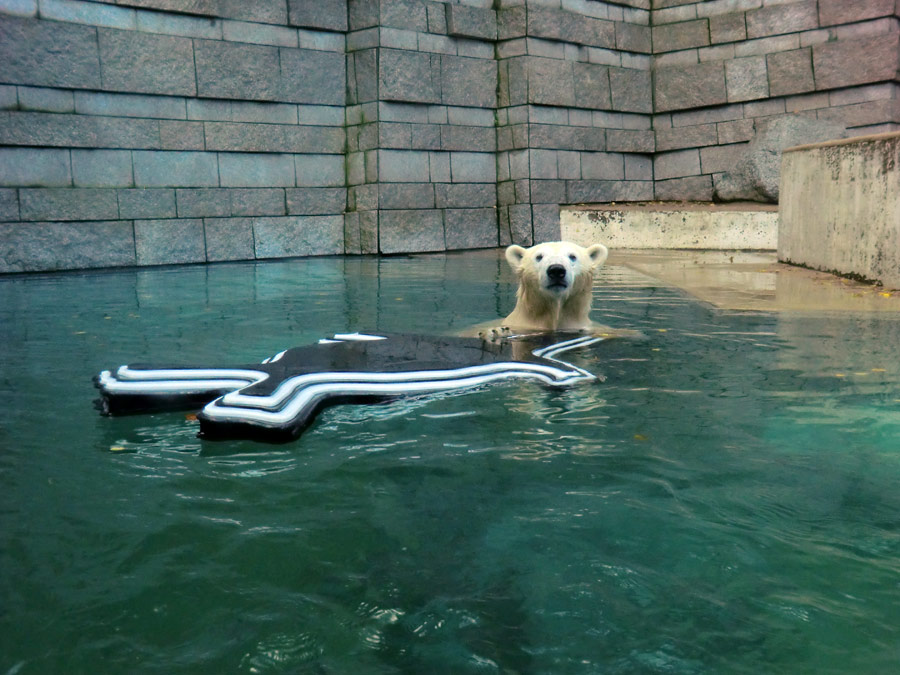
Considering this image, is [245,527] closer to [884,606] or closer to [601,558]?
[601,558]

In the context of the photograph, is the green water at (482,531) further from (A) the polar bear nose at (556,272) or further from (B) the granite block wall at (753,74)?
(B) the granite block wall at (753,74)

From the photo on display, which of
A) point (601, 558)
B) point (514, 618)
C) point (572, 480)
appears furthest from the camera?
point (572, 480)

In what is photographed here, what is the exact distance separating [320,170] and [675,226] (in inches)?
215

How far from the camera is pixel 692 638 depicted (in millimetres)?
1911

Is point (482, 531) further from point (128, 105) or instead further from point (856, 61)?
point (856, 61)

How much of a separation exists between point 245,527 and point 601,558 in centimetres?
95

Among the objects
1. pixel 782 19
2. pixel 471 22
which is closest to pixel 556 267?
pixel 471 22

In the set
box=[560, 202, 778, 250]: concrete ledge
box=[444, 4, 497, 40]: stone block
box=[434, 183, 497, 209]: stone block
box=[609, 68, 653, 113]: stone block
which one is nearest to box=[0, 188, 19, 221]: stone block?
box=[434, 183, 497, 209]: stone block

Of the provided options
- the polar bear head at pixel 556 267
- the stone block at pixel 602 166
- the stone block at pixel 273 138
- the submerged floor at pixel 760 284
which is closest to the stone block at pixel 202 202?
the stone block at pixel 273 138

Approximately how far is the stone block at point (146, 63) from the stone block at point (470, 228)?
430 centimetres

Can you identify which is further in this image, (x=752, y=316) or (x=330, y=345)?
(x=752, y=316)

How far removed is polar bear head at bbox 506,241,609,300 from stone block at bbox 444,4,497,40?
9.08 meters

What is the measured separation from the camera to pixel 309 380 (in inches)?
155

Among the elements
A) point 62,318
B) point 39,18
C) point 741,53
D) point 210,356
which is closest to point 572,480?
point 210,356
